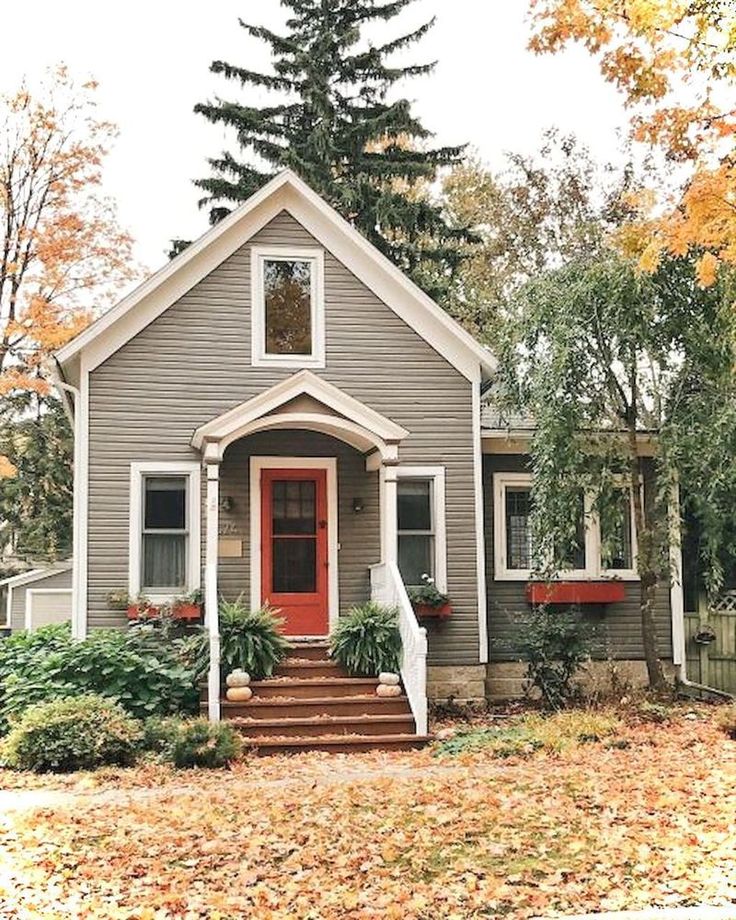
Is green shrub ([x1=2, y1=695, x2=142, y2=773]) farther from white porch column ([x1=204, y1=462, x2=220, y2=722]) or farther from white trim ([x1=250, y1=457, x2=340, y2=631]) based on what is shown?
white trim ([x1=250, y1=457, x2=340, y2=631])

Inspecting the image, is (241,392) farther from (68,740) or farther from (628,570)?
(628,570)

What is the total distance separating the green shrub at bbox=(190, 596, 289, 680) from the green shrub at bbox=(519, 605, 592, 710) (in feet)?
11.0

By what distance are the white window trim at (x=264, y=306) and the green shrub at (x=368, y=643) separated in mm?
3435

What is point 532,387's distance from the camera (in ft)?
44.8

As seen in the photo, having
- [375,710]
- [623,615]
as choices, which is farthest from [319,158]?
[375,710]

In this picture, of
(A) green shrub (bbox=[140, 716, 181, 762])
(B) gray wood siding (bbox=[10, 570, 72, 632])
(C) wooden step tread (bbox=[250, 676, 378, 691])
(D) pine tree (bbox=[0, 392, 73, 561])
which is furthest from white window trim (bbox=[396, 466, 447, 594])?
(D) pine tree (bbox=[0, 392, 73, 561])

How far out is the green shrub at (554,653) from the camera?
1423 centimetres

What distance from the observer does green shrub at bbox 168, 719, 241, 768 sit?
10.1m

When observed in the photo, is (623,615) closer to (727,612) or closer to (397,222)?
(727,612)

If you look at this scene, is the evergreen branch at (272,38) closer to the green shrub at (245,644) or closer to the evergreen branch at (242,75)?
the evergreen branch at (242,75)

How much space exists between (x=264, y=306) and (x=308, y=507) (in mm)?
2631

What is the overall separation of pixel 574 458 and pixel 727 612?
12.8 feet

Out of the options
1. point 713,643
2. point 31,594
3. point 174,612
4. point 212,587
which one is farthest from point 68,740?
point 31,594

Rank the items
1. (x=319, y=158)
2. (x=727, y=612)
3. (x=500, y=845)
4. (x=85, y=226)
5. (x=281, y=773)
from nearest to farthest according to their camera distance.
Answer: (x=500, y=845)
(x=281, y=773)
(x=727, y=612)
(x=85, y=226)
(x=319, y=158)
